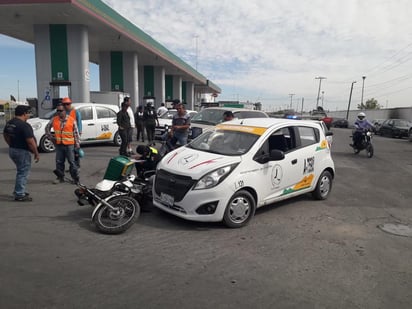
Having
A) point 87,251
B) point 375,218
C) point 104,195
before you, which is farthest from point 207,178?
point 375,218

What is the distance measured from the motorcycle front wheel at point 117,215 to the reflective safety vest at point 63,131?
109 inches

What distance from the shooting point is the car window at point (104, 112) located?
12545mm

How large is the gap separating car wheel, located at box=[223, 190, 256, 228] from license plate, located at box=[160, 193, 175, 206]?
0.81 meters

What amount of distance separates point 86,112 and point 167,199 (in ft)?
27.3

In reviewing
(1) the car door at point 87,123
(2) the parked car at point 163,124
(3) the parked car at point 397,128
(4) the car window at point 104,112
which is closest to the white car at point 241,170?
(1) the car door at point 87,123

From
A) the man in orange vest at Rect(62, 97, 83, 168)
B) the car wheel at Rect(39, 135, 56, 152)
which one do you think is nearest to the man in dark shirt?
the man in orange vest at Rect(62, 97, 83, 168)

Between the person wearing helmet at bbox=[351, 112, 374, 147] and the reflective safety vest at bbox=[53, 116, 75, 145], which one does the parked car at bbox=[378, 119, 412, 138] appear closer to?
the person wearing helmet at bbox=[351, 112, 374, 147]

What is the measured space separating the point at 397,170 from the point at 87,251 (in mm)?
10306

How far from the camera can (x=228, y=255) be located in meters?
4.09

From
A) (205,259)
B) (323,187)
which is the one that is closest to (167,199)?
(205,259)

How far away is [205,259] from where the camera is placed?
3965 millimetres

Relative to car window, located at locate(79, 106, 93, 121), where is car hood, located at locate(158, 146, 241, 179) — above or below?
below

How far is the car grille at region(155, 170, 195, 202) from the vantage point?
4844 millimetres

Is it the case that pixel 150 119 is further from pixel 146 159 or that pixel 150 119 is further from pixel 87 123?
pixel 146 159
